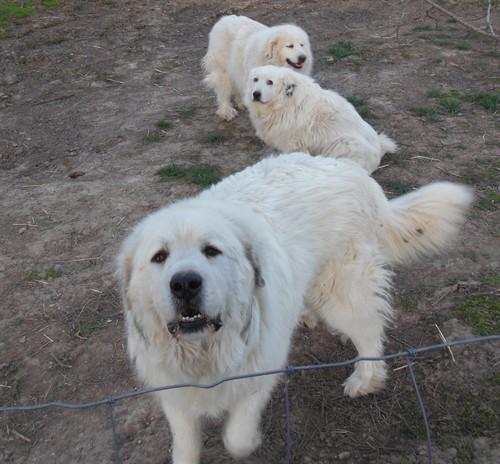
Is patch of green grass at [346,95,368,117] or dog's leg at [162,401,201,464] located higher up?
dog's leg at [162,401,201,464]

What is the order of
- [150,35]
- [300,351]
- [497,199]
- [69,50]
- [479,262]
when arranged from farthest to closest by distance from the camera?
1. [150,35]
2. [69,50]
3. [497,199]
4. [479,262]
5. [300,351]

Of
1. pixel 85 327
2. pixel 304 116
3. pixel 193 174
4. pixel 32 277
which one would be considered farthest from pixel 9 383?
pixel 304 116

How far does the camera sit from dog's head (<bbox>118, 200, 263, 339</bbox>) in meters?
1.77

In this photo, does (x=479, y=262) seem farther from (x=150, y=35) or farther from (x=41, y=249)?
(x=150, y=35)

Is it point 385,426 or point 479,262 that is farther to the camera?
point 479,262

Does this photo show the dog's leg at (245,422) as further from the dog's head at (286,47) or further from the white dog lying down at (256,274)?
the dog's head at (286,47)

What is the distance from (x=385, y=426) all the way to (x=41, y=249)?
329 centimetres

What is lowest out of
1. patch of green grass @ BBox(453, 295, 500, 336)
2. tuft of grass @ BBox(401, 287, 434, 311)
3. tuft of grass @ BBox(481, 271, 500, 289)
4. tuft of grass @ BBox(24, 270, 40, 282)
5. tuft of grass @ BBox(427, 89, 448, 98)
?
tuft of grass @ BBox(427, 89, 448, 98)

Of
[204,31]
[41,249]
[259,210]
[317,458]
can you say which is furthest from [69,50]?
[317,458]

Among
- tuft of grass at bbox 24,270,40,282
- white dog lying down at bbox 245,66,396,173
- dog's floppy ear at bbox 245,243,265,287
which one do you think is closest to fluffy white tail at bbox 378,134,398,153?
white dog lying down at bbox 245,66,396,173

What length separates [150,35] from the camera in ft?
32.1

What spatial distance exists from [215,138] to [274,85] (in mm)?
1151

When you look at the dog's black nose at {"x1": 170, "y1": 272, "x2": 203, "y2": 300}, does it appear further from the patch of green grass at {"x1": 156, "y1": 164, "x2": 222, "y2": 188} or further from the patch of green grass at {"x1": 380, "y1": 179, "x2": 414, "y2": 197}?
the patch of green grass at {"x1": 380, "y1": 179, "x2": 414, "y2": 197}

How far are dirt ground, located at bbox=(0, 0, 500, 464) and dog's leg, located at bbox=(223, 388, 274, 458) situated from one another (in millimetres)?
295
